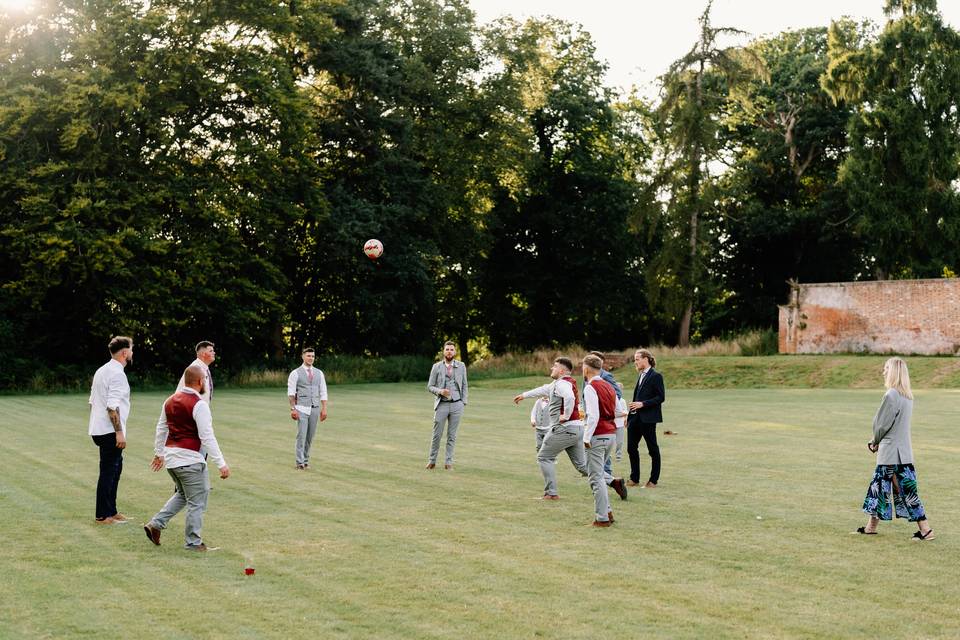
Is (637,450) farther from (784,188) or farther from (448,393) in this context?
(784,188)

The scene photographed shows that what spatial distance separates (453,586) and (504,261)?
54.7 metres

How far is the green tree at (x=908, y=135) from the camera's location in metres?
50.7

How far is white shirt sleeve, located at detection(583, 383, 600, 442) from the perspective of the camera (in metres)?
11.7

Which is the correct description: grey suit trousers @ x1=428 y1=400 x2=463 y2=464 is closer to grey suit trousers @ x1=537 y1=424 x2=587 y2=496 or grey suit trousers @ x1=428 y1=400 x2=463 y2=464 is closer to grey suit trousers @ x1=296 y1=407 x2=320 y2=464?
grey suit trousers @ x1=296 y1=407 x2=320 y2=464

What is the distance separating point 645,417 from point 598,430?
10.3 feet

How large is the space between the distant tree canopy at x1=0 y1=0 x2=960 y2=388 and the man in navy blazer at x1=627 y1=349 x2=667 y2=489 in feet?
90.7

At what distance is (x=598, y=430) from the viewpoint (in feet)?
38.8

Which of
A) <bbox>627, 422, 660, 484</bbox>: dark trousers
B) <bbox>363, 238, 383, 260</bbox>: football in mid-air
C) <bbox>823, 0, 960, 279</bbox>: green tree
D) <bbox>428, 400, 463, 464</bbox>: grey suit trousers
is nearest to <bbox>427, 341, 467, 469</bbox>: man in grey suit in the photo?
<bbox>428, 400, 463, 464</bbox>: grey suit trousers

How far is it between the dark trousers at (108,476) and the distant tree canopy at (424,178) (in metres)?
27.8

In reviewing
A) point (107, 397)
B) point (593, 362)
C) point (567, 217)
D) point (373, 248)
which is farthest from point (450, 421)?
point (567, 217)

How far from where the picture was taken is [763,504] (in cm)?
1293

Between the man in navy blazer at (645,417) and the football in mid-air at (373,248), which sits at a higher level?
the football in mid-air at (373,248)

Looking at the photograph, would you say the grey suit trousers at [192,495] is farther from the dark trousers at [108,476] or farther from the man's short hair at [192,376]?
the dark trousers at [108,476]

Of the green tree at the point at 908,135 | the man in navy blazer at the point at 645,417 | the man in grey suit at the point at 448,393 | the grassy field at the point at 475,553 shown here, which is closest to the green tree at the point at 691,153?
the green tree at the point at 908,135
